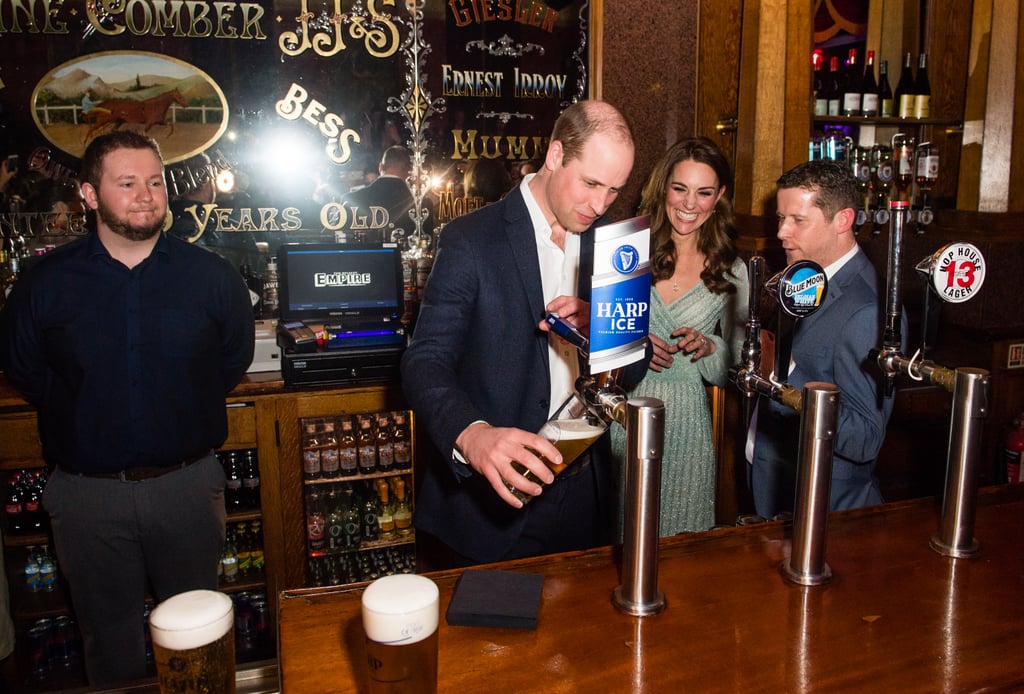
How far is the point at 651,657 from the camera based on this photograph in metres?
1.13

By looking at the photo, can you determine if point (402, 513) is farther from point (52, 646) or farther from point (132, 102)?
point (132, 102)

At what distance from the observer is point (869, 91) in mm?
4430

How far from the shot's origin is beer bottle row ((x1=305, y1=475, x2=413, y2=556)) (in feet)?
11.3

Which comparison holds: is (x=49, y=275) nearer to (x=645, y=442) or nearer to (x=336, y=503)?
(x=336, y=503)

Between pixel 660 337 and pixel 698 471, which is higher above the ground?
pixel 660 337

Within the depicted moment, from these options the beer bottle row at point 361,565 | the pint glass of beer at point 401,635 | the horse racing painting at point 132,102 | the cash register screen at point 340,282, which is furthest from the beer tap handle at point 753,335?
the horse racing painting at point 132,102

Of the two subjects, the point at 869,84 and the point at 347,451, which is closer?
the point at 347,451

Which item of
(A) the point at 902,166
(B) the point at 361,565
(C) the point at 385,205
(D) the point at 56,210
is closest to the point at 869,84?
(A) the point at 902,166

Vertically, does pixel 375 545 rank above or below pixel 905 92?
below

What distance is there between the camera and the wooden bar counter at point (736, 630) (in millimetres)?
1082

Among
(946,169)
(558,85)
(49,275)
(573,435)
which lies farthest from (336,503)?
(946,169)

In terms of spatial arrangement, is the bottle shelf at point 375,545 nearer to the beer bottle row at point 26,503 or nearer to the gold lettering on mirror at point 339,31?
the beer bottle row at point 26,503

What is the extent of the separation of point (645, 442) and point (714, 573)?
380 millimetres

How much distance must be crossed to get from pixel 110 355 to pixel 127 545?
63cm
